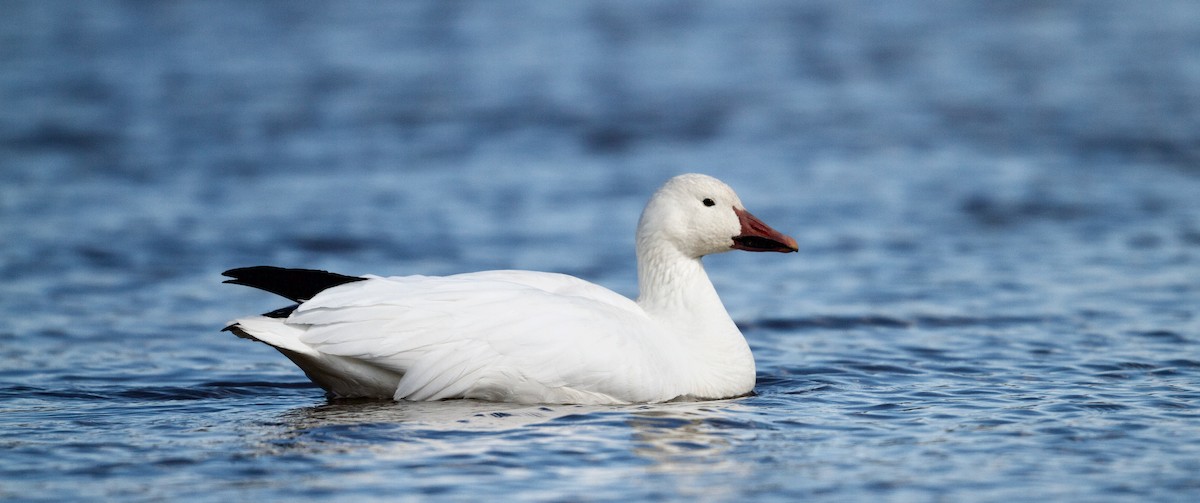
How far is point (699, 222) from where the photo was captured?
724cm

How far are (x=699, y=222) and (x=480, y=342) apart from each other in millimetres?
1351

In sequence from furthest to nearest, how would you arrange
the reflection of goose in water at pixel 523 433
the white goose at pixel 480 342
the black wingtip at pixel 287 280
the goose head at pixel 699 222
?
the goose head at pixel 699 222
the black wingtip at pixel 287 280
the white goose at pixel 480 342
the reflection of goose in water at pixel 523 433

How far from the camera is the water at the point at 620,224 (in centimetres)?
583

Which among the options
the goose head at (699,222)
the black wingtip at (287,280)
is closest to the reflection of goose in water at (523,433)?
the black wingtip at (287,280)

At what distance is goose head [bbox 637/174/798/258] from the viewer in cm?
725

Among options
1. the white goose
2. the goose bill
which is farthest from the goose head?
the white goose

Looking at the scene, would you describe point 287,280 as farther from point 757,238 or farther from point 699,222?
point 757,238

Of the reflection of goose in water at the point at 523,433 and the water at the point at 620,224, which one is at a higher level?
the water at the point at 620,224

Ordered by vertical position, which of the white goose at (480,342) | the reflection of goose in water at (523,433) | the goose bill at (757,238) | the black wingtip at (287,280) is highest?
the goose bill at (757,238)

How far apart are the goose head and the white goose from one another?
0.46 metres

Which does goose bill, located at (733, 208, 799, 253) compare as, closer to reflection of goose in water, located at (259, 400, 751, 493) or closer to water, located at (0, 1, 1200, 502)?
water, located at (0, 1, 1200, 502)

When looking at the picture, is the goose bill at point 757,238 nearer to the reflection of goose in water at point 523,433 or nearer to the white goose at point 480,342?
the white goose at point 480,342

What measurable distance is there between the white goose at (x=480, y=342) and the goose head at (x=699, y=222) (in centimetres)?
46

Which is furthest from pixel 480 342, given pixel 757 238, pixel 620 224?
pixel 620 224
